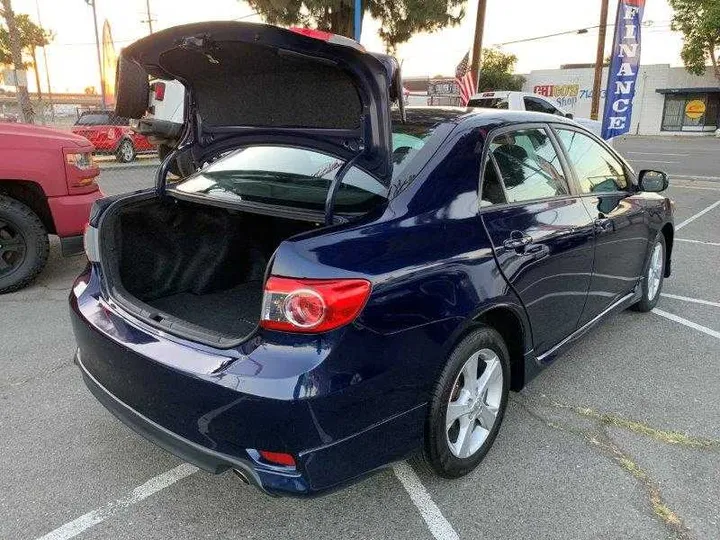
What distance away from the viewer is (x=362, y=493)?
7.98ft

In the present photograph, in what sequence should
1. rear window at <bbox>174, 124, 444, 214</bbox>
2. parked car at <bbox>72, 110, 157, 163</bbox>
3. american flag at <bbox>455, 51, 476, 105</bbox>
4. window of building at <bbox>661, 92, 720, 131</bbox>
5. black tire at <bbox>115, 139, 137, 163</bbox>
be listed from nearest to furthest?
rear window at <bbox>174, 124, 444, 214</bbox> < parked car at <bbox>72, 110, 157, 163</bbox> < black tire at <bbox>115, 139, 137, 163</bbox> < american flag at <bbox>455, 51, 476, 105</bbox> < window of building at <bbox>661, 92, 720, 131</bbox>

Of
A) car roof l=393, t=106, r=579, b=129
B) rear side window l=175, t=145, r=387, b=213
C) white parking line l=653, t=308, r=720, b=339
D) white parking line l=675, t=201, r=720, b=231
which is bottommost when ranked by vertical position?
white parking line l=653, t=308, r=720, b=339

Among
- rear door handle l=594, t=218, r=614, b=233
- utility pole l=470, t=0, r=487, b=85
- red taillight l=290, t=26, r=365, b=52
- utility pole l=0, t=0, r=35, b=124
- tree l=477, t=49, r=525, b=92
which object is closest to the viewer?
red taillight l=290, t=26, r=365, b=52

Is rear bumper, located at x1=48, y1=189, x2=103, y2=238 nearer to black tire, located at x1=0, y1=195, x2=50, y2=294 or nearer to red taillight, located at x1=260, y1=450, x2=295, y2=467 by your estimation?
black tire, located at x1=0, y1=195, x2=50, y2=294

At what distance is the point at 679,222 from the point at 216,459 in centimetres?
844

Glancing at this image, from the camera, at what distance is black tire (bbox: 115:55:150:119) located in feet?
8.78

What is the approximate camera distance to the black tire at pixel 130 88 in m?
2.68

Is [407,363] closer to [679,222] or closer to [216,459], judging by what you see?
[216,459]

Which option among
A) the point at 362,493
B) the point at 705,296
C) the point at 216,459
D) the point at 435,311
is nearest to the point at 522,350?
the point at 435,311

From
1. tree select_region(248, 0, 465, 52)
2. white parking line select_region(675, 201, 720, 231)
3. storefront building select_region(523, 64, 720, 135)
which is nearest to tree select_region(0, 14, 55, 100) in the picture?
tree select_region(248, 0, 465, 52)

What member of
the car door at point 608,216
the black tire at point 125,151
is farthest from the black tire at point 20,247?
the black tire at point 125,151

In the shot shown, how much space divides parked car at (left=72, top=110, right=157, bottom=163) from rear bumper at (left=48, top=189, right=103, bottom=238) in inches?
449

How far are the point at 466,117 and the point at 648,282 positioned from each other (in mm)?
2603

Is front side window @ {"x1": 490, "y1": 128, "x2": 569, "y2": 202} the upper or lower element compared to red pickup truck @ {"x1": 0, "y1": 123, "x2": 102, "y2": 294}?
upper
